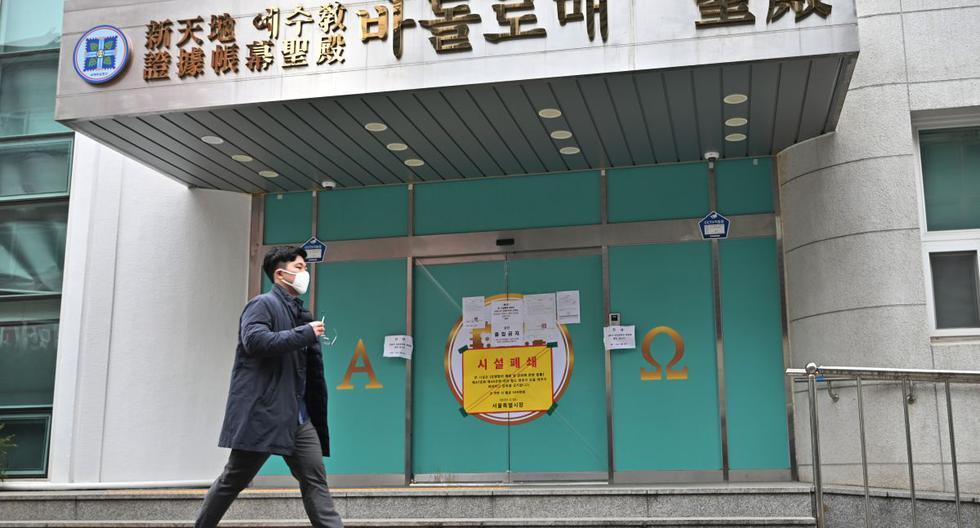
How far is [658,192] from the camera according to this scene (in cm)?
992

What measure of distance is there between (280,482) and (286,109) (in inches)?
159

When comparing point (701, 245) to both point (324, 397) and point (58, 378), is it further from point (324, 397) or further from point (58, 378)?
point (58, 378)

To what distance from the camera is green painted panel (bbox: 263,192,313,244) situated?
1080 centimetres

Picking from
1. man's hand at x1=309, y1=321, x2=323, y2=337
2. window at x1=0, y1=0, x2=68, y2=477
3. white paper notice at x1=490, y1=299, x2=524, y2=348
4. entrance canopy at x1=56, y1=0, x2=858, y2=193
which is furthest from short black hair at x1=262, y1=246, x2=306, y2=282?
window at x1=0, y1=0, x2=68, y2=477

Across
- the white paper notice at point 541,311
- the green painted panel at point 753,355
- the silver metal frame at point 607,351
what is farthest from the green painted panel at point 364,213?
the green painted panel at point 753,355

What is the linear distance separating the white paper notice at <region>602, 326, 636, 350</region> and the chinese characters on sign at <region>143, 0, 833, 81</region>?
3.22 m

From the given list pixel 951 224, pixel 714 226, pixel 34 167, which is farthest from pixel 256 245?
pixel 951 224

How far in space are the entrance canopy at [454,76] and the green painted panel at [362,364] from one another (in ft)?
5.21

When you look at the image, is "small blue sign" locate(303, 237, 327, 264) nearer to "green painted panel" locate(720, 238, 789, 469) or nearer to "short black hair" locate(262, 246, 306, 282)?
"green painted panel" locate(720, 238, 789, 469)

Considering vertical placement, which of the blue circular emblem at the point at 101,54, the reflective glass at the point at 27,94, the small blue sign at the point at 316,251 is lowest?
the small blue sign at the point at 316,251

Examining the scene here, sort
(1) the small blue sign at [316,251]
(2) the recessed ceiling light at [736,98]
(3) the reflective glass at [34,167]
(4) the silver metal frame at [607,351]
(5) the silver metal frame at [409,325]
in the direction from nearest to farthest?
(2) the recessed ceiling light at [736,98] → (4) the silver metal frame at [607,351] → (5) the silver metal frame at [409,325] → (3) the reflective glass at [34,167] → (1) the small blue sign at [316,251]

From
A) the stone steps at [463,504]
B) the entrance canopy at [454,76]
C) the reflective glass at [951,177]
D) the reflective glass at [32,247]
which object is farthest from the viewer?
the reflective glass at [32,247]

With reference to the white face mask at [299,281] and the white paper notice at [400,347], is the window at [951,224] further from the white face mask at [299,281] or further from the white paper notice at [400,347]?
the white face mask at [299,281]

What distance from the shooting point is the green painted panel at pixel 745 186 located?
31.6ft
